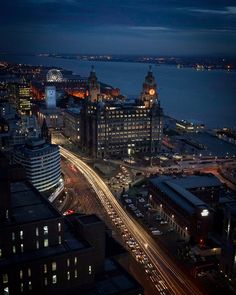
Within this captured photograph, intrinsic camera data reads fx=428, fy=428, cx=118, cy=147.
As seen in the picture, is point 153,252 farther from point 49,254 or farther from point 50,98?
point 50,98

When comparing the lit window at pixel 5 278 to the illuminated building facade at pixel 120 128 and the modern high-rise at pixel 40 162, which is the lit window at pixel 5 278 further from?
the illuminated building facade at pixel 120 128

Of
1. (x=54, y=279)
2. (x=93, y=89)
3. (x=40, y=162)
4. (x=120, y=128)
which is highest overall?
(x=93, y=89)

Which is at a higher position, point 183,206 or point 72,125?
point 183,206

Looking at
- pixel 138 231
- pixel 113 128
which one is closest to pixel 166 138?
pixel 113 128

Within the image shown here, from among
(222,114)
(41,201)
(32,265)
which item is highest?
(41,201)

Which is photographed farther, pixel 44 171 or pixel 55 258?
pixel 44 171

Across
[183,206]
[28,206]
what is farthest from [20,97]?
[28,206]

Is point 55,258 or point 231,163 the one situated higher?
point 55,258

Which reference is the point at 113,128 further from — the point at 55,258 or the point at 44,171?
the point at 55,258
